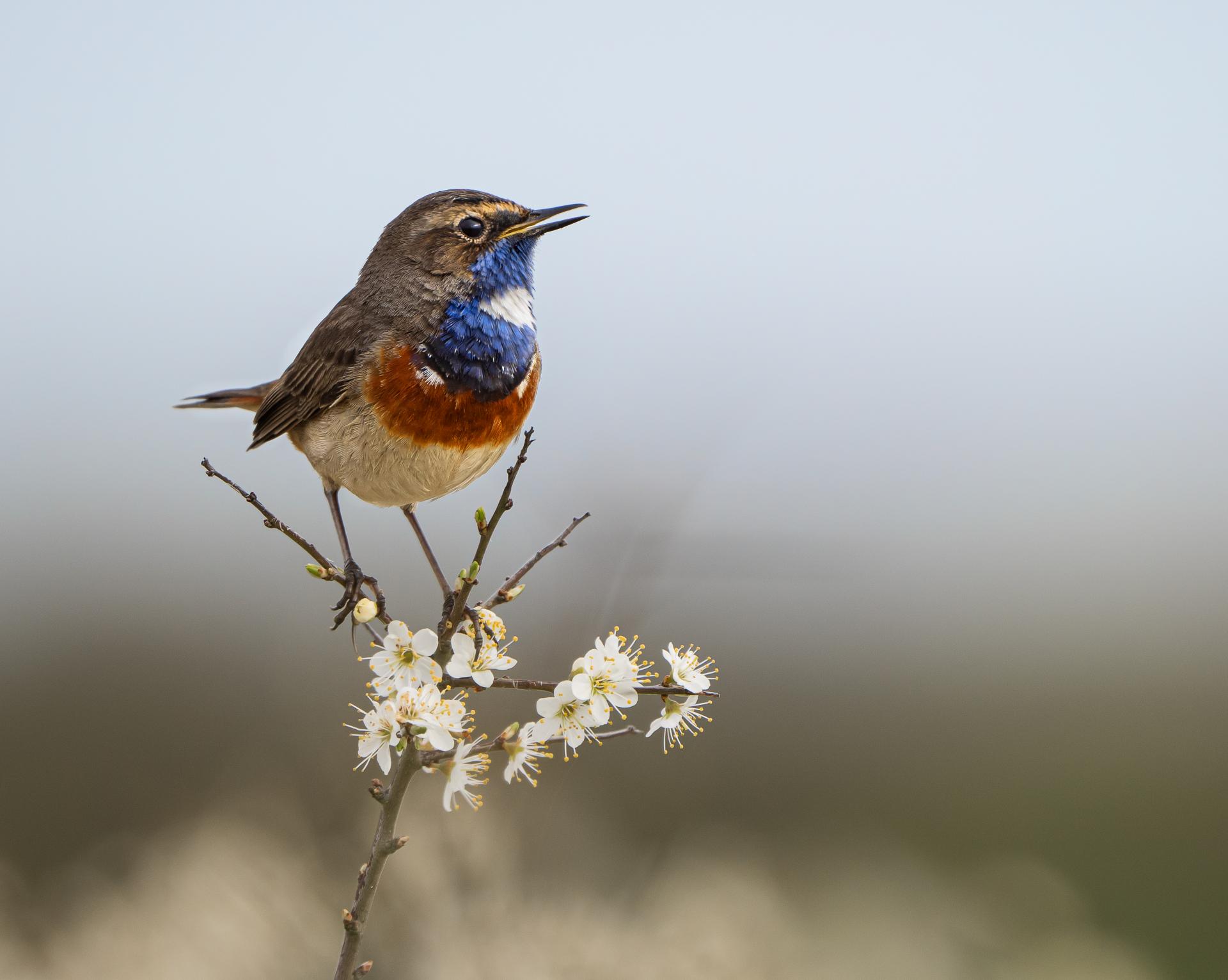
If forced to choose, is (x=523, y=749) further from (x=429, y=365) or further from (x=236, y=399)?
(x=236, y=399)

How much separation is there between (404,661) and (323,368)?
4.23ft

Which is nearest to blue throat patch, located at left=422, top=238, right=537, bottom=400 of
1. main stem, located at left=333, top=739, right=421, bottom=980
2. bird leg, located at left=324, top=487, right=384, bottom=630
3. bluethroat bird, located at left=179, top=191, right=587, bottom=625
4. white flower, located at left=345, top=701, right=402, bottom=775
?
bluethroat bird, located at left=179, top=191, right=587, bottom=625

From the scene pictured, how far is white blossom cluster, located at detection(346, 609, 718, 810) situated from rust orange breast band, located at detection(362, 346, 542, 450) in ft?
1.80

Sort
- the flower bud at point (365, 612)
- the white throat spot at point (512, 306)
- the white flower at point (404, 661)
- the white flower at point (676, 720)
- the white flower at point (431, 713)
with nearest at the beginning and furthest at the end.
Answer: the white flower at point (431, 713) < the white flower at point (404, 661) < the flower bud at point (365, 612) < the white flower at point (676, 720) < the white throat spot at point (512, 306)

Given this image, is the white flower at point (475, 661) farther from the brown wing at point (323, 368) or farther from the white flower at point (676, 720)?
the brown wing at point (323, 368)

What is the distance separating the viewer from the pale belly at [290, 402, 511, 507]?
2643 millimetres

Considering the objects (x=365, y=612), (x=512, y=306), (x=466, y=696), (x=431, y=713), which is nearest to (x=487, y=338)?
(x=512, y=306)

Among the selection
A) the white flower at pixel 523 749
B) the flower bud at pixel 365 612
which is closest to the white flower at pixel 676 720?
the white flower at pixel 523 749

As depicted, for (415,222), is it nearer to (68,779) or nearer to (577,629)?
(577,629)

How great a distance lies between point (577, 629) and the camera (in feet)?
14.1

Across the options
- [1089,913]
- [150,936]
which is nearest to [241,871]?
[150,936]

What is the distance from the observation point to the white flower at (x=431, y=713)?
192cm

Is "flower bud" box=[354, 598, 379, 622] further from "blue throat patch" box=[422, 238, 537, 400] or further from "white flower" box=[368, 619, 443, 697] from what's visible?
"blue throat patch" box=[422, 238, 537, 400]

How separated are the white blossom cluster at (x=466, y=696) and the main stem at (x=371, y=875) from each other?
0.42ft
